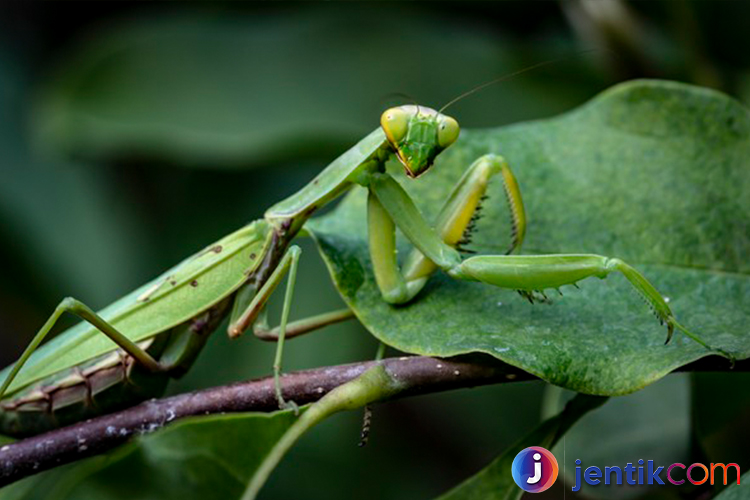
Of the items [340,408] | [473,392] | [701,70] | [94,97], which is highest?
[94,97]

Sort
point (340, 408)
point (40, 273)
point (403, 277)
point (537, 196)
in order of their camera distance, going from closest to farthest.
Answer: point (340, 408) < point (403, 277) < point (537, 196) < point (40, 273)

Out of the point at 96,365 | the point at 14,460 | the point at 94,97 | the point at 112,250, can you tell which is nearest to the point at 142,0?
the point at 94,97

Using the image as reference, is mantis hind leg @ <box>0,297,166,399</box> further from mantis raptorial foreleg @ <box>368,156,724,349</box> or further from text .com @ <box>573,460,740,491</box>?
text .com @ <box>573,460,740,491</box>

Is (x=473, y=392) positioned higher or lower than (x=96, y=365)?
lower

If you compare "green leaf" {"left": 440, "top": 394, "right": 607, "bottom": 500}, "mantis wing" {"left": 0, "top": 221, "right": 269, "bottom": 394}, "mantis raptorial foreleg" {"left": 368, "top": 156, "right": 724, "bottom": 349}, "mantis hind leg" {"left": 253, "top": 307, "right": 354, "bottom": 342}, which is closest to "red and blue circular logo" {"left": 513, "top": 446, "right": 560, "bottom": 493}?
"green leaf" {"left": 440, "top": 394, "right": 607, "bottom": 500}

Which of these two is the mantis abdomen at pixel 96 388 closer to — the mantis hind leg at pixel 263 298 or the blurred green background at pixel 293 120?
the mantis hind leg at pixel 263 298

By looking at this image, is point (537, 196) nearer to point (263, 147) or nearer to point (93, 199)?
point (263, 147)

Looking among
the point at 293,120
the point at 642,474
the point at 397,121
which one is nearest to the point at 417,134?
the point at 397,121
